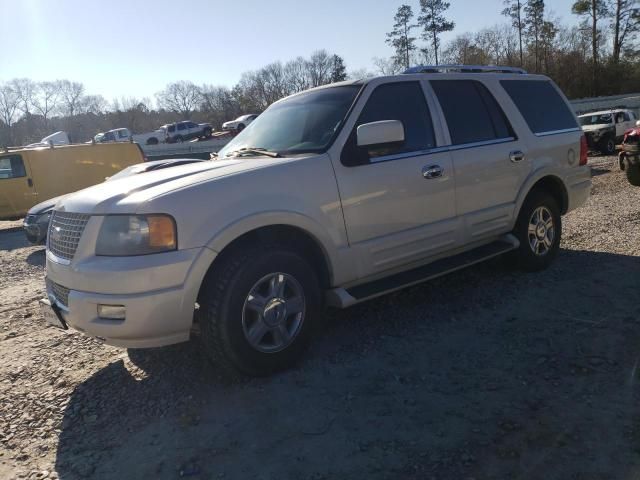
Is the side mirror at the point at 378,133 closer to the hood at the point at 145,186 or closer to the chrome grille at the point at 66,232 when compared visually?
the hood at the point at 145,186

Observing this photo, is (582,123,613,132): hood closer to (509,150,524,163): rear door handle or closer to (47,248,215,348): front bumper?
(509,150,524,163): rear door handle

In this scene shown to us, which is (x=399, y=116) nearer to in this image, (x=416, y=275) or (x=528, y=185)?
(x=416, y=275)

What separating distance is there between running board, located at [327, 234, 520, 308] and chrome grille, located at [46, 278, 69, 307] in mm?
1751

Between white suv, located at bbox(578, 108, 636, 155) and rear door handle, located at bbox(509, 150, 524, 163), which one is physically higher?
rear door handle, located at bbox(509, 150, 524, 163)

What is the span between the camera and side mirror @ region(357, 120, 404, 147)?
361 centimetres

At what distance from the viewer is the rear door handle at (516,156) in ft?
16.0

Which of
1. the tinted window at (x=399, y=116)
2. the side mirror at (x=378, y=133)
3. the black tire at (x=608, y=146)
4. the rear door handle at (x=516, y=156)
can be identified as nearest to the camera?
the side mirror at (x=378, y=133)

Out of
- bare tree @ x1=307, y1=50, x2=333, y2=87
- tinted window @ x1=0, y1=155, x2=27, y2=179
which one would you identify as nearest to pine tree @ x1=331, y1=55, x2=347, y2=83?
bare tree @ x1=307, y1=50, x2=333, y2=87

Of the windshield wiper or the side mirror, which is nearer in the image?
the side mirror

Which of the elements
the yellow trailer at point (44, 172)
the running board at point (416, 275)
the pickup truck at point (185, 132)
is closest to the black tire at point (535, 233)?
the running board at point (416, 275)

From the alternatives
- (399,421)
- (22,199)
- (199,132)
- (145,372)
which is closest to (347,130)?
(399,421)

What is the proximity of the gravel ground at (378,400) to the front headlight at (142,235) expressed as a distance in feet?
3.39

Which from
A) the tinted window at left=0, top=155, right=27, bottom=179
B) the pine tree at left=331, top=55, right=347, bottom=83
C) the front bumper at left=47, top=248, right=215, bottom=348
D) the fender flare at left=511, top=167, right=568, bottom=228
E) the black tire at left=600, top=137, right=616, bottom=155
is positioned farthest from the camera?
the pine tree at left=331, top=55, right=347, bottom=83

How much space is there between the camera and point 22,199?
13000 millimetres
